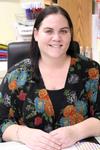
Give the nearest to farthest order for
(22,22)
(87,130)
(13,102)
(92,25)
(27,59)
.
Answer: (87,130) → (13,102) → (27,59) → (92,25) → (22,22)

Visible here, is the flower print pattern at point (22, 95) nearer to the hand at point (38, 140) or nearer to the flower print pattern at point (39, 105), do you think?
the flower print pattern at point (39, 105)

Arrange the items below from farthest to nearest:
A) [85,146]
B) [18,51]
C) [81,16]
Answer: [81,16] < [18,51] < [85,146]

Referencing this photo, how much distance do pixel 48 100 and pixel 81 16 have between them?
36.8 inches

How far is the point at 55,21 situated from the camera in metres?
1.43

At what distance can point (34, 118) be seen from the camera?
1.44m

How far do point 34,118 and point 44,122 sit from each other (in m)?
0.05

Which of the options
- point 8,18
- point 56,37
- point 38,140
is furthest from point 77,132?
point 8,18

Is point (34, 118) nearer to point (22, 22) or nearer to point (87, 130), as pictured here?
point (87, 130)

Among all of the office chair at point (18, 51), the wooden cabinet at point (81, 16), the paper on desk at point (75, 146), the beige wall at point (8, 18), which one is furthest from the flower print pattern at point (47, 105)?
the beige wall at point (8, 18)

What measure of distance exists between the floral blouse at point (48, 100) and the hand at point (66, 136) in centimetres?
11

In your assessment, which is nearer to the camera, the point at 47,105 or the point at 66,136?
the point at 66,136

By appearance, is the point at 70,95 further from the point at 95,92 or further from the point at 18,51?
the point at 18,51

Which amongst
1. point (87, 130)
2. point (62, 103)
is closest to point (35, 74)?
point (62, 103)

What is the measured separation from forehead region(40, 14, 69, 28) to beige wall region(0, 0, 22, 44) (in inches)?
51.1
